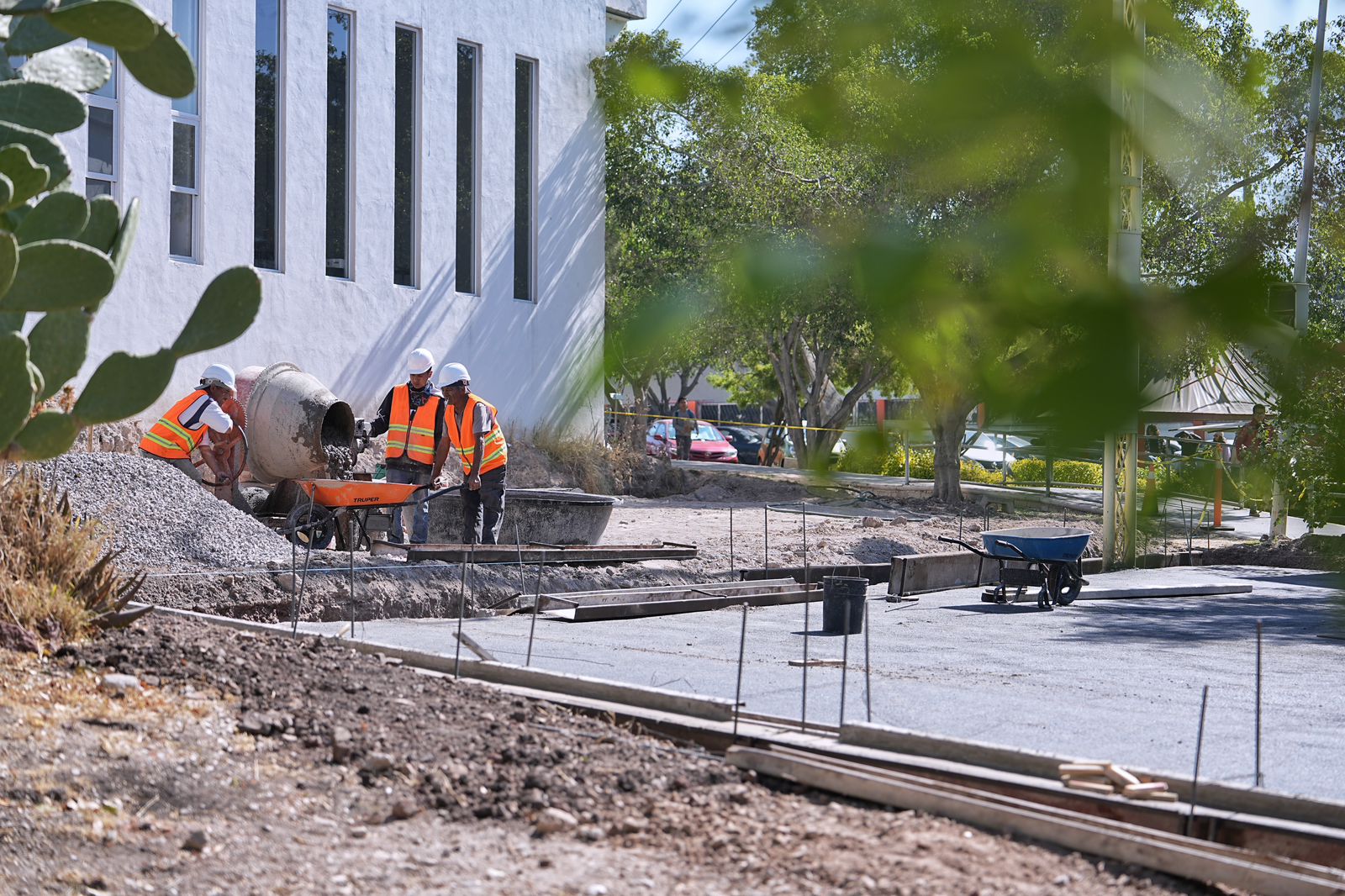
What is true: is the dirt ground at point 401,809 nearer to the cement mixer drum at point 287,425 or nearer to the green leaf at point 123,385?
the green leaf at point 123,385

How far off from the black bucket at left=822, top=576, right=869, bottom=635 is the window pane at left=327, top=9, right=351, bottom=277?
9437mm

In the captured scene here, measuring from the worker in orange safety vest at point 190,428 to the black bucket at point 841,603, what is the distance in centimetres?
539

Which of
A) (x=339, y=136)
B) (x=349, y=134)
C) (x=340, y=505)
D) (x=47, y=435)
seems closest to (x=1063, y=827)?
(x=47, y=435)

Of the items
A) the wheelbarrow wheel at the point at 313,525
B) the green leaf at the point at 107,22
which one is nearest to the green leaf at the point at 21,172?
the green leaf at the point at 107,22

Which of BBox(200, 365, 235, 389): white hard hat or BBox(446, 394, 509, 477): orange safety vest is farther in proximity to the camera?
BBox(200, 365, 235, 389): white hard hat

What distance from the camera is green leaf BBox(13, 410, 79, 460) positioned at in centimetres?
509

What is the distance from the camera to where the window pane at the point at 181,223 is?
16250 mm

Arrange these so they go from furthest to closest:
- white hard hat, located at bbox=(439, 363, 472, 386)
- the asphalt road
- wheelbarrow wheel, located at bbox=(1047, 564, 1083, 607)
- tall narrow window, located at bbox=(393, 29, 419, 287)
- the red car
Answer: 1. the red car
2. tall narrow window, located at bbox=(393, 29, 419, 287)
3. wheelbarrow wheel, located at bbox=(1047, 564, 1083, 607)
4. white hard hat, located at bbox=(439, 363, 472, 386)
5. the asphalt road

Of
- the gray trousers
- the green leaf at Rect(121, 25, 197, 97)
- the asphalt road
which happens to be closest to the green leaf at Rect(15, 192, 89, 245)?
the green leaf at Rect(121, 25, 197, 97)

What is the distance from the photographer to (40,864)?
4051 millimetres

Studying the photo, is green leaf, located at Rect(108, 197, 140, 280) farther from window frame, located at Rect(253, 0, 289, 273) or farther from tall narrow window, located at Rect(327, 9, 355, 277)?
window frame, located at Rect(253, 0, 289, 273)

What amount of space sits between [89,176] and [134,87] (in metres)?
A: 1.05

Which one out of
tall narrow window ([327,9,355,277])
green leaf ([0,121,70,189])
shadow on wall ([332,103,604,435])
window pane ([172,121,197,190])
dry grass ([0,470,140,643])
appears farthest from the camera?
tall narrow window ([327,9,355,277])

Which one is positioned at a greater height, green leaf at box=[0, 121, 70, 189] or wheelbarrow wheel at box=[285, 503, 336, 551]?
green leaf at box=[0, 121, 70, 189]
